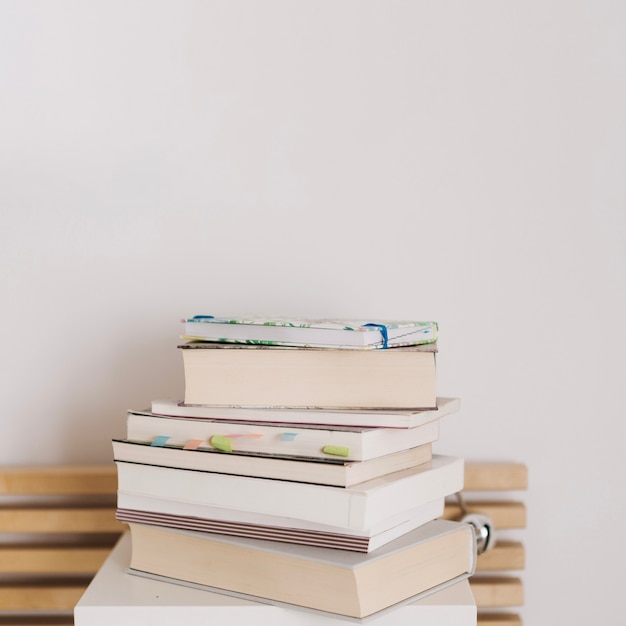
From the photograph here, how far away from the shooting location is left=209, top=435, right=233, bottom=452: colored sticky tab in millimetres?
842

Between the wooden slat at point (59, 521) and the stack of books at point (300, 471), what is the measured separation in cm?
26

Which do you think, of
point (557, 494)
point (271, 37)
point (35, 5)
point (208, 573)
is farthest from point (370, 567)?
point (35, 5)

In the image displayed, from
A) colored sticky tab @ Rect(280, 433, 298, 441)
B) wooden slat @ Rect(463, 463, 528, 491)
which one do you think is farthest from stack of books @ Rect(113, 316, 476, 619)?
wooden slat @ Rect(463, 463, 528, 491)

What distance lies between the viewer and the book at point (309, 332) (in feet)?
2.75

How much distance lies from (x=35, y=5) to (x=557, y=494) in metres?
1.05

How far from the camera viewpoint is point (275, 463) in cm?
81

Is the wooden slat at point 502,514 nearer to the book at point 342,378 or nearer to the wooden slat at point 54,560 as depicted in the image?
the book at point 342,378

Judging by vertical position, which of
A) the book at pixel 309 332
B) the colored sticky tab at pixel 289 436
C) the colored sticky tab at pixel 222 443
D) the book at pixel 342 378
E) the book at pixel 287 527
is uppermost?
the book at pixel 309 332

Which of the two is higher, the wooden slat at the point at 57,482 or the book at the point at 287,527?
the book at the point at 287,527

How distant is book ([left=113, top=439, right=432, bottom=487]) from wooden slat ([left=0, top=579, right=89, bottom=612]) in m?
0.38

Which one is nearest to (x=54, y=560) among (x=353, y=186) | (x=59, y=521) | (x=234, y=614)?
(x=59, y=521)

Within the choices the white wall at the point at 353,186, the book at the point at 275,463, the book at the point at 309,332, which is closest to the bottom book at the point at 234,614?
the book at the point at 275,463

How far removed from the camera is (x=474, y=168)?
119 centimetres

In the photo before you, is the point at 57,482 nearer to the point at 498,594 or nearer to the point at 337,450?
the point at 337,450
